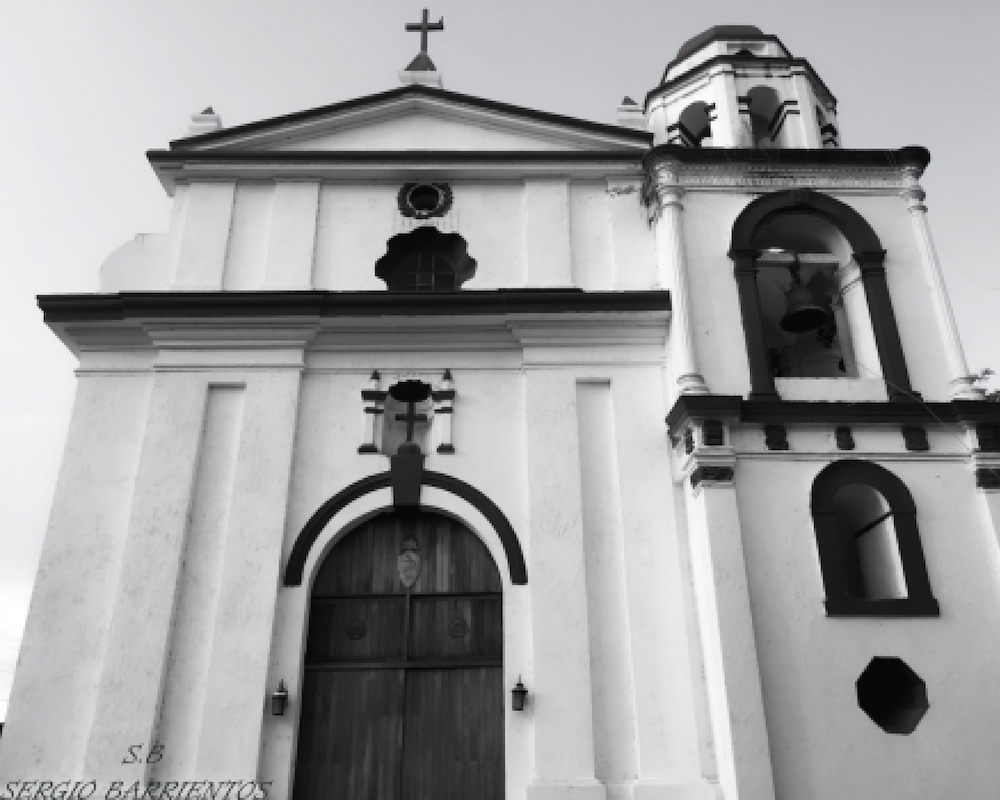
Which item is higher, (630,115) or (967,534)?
(630,115)

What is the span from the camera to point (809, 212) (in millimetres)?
12133

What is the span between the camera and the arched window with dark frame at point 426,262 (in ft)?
42.0

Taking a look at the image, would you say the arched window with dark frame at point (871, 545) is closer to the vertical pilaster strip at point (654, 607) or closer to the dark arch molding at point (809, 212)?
the vertical pilaster strip at point (654, 607)

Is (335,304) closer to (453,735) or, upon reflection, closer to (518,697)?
(518,697)

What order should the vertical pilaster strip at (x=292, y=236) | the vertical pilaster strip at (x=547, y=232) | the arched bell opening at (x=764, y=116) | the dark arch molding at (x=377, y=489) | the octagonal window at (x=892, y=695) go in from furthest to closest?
the arched bell opening at (x=764, y=116), the vertical pilaster strip at (x=547, y=232), the vertical pilaster strip at (x=292, y=236), the dark arch molding at (x=377, y=489), the octagonal window at (x=892, y=695)

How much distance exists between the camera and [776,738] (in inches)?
356

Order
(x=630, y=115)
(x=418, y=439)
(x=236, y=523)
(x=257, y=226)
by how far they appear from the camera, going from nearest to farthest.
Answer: (x=236, y=523) < (x=418, y=439) < (x=257, y=226) < (x=630, y=115)

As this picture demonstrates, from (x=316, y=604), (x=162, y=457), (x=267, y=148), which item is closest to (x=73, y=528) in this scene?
(x=162, y=457)

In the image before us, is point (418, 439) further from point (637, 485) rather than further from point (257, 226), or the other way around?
point (257, 226)

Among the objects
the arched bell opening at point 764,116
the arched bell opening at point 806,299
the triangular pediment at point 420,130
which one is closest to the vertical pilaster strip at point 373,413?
the triangular pediment at point 420,130

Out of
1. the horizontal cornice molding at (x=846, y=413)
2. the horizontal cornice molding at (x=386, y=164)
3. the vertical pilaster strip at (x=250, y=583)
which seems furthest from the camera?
the horizontal cornice molding at (x=386, y=164)

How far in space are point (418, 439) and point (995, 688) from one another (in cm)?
712

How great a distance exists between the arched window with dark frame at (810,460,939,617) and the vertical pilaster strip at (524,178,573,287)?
14.7 feet

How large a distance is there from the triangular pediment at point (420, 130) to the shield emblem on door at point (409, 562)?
239 inches
